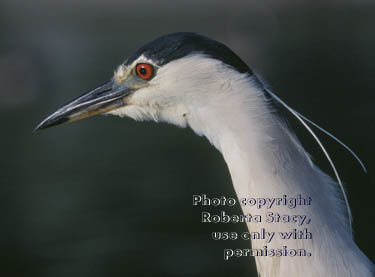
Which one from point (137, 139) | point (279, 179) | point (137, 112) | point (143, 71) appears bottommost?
point (279, 179)

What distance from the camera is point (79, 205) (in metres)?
5.33

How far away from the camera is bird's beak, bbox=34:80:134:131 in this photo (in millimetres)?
1960

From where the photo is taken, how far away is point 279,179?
1638 mm

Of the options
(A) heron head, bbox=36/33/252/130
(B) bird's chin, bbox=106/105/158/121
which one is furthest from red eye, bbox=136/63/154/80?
(B) bird's chin, bbox=106/105/158/121

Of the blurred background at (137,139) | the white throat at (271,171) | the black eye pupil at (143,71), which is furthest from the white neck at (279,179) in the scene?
the black eye pupil at (143,71)

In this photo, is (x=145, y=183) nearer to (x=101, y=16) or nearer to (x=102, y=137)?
(x=102, y=137)

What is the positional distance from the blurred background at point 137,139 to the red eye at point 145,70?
33 centimetres

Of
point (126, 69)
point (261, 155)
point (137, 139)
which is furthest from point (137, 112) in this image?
point (137, 139)

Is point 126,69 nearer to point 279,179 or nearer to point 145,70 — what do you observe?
point 145,70

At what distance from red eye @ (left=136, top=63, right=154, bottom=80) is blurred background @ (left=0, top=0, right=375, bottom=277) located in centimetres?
33

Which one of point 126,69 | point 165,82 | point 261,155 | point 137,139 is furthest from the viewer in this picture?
point 137,139

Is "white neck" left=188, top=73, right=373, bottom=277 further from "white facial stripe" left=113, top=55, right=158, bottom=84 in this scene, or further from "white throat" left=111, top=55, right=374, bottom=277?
"white facial stripe" left=113, top=55, right=158, bottom=84

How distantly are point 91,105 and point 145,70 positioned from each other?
0.86ft

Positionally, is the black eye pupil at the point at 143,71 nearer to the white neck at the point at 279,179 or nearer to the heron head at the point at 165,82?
the heron head at the point at 165,82
